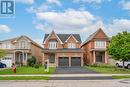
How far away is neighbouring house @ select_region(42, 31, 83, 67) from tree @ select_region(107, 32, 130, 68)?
84.0 ft

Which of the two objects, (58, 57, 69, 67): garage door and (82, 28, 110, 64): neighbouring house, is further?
(82, 28, 110, 64): neighbouring house

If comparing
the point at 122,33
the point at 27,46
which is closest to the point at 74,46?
the point at 27,46

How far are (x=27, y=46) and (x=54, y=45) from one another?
667 centimetres

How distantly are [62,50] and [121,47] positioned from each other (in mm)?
29621

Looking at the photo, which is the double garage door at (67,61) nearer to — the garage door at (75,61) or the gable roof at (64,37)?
the garage door at (75,61)

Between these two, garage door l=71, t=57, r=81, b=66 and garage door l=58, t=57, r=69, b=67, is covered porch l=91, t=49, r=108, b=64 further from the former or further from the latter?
garage door l=58, t=57, r=69, b=67

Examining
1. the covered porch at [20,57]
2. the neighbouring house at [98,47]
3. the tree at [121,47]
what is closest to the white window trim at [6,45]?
the covered porch at [20,57]

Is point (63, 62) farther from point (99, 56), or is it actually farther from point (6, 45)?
point (6, 45)

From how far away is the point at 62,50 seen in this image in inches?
3231

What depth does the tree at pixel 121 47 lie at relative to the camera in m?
53.2

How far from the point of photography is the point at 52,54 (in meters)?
83.1

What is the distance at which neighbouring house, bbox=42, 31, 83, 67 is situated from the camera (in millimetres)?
81375

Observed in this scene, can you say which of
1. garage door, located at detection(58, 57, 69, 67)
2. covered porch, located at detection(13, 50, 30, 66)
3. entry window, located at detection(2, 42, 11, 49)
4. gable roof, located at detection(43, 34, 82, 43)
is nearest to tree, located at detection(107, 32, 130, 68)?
garage door, located at detection(58, 57, 69, 67)

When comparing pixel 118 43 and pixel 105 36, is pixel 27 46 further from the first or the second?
pixel 118 43
